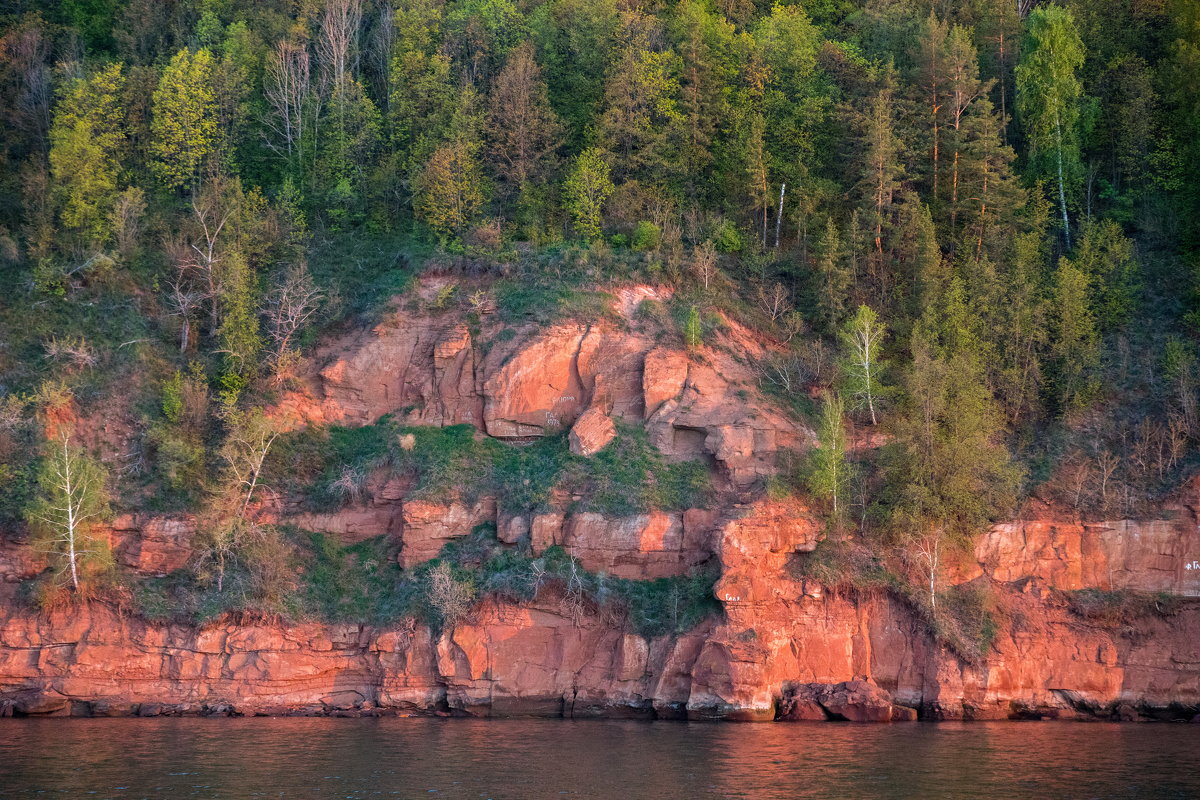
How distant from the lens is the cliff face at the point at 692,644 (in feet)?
140

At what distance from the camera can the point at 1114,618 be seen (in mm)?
43844

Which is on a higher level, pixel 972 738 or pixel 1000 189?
pixel 1000 189

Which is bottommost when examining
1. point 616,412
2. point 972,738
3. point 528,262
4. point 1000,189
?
point 972,738

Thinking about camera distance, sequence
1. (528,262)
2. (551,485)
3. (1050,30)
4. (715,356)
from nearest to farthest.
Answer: (551,485), (715,356), (528,262), (1050,30)

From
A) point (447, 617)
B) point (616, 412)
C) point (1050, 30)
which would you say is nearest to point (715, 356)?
point (616, 412)

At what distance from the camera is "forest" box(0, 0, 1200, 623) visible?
47.6m

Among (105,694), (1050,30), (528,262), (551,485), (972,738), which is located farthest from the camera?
(1050,30)

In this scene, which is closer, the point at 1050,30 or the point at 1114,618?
the point at 1114,618

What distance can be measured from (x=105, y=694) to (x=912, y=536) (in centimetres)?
2988

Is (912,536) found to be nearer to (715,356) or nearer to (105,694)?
(715,356)

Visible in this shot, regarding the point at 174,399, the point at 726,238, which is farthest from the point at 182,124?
the point at 726,238

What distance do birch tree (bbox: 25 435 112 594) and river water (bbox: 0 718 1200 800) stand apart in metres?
5.75

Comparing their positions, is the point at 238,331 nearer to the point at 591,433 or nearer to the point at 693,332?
the point at 591,433

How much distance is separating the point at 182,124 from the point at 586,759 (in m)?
40.8
